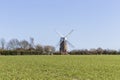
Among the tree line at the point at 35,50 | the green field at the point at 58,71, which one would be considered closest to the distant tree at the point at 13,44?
the tree line at the point at 35,50

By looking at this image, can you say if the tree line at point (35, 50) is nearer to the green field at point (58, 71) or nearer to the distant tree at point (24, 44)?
the distant tree at point (24, 44)

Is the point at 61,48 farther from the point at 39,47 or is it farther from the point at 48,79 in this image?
the point at 48,79

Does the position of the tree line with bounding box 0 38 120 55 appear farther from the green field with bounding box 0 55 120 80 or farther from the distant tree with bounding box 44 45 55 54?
the green field with bounding box 0 55 120 80

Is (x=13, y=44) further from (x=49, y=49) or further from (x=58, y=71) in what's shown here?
(x=58, y=71)

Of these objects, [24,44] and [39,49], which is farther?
[24,44]

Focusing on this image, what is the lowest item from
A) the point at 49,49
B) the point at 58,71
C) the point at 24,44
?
the point at 58,71

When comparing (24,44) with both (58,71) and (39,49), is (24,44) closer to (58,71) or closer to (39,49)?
(39,49)

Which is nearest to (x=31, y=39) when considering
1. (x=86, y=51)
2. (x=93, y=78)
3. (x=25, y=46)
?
(x=25, y=46)

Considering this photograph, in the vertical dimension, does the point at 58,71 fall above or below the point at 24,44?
below

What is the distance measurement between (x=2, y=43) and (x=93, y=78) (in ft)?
483

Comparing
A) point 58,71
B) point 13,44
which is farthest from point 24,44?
point 58,71

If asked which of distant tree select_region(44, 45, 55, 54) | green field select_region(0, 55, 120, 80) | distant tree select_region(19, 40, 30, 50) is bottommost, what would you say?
green field select_region(0, 55, 120, 80)

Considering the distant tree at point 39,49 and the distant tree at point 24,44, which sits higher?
the distant tree at point 24,44

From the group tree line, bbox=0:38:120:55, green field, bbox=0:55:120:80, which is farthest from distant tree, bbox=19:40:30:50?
green field, bbox=0:55:120:80
